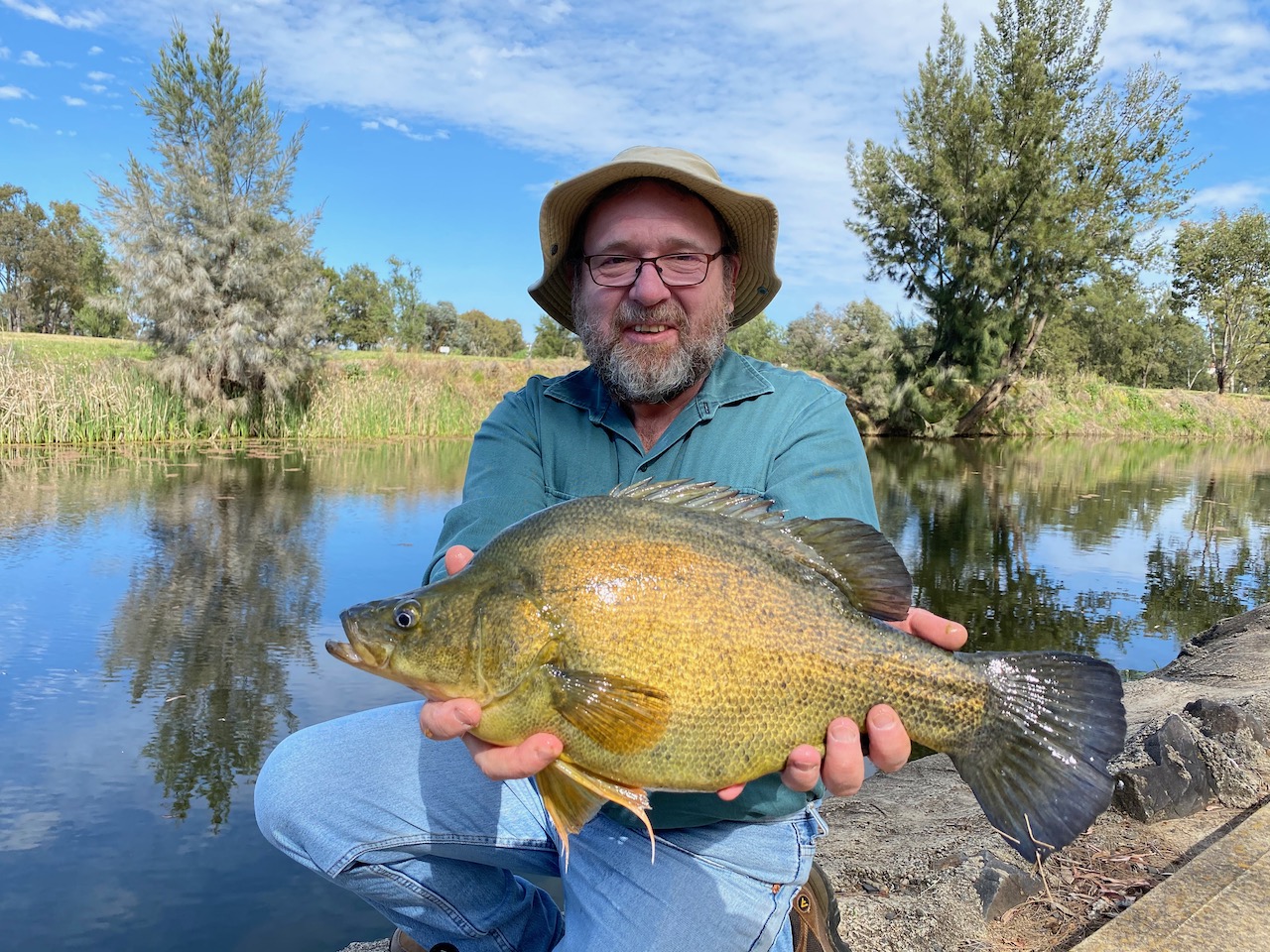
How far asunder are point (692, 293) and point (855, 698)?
5.52ft

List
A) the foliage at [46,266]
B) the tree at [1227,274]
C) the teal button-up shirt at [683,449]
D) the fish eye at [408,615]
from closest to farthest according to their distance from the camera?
the fish eye at [408,615] < the teal button-up shirt at [683,449] < the tree at [1227,274] < the foliage at [46,266]

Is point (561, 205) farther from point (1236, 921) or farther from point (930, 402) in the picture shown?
point (930, 402)

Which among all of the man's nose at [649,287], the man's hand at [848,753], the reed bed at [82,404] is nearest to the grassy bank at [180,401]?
the reed bed at [82,404]

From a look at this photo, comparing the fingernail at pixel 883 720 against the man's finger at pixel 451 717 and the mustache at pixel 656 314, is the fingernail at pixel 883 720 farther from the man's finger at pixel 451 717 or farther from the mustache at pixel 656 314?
the mustache at pixel 656 314

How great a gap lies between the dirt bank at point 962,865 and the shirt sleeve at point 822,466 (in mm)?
1565

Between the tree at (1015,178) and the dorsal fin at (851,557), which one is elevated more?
the tree at (1015,178)

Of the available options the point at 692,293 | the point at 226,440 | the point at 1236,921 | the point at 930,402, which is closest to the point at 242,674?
the point at 692,293

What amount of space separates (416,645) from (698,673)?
2.30 feet

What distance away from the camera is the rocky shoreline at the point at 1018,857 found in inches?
118

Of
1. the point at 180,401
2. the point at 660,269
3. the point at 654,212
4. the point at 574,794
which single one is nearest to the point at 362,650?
the point at 574,794

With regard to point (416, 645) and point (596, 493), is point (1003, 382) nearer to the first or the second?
point (596, 493)

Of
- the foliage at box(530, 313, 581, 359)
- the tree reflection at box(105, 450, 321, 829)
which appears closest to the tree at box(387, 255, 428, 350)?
the foliage at box(530, 313, 581, 359)

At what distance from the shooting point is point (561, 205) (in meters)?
3.07

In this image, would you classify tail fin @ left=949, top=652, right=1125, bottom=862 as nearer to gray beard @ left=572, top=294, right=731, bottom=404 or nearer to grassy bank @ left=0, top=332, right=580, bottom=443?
gray beard @ left=572, top=294, right=731, bottom=404
